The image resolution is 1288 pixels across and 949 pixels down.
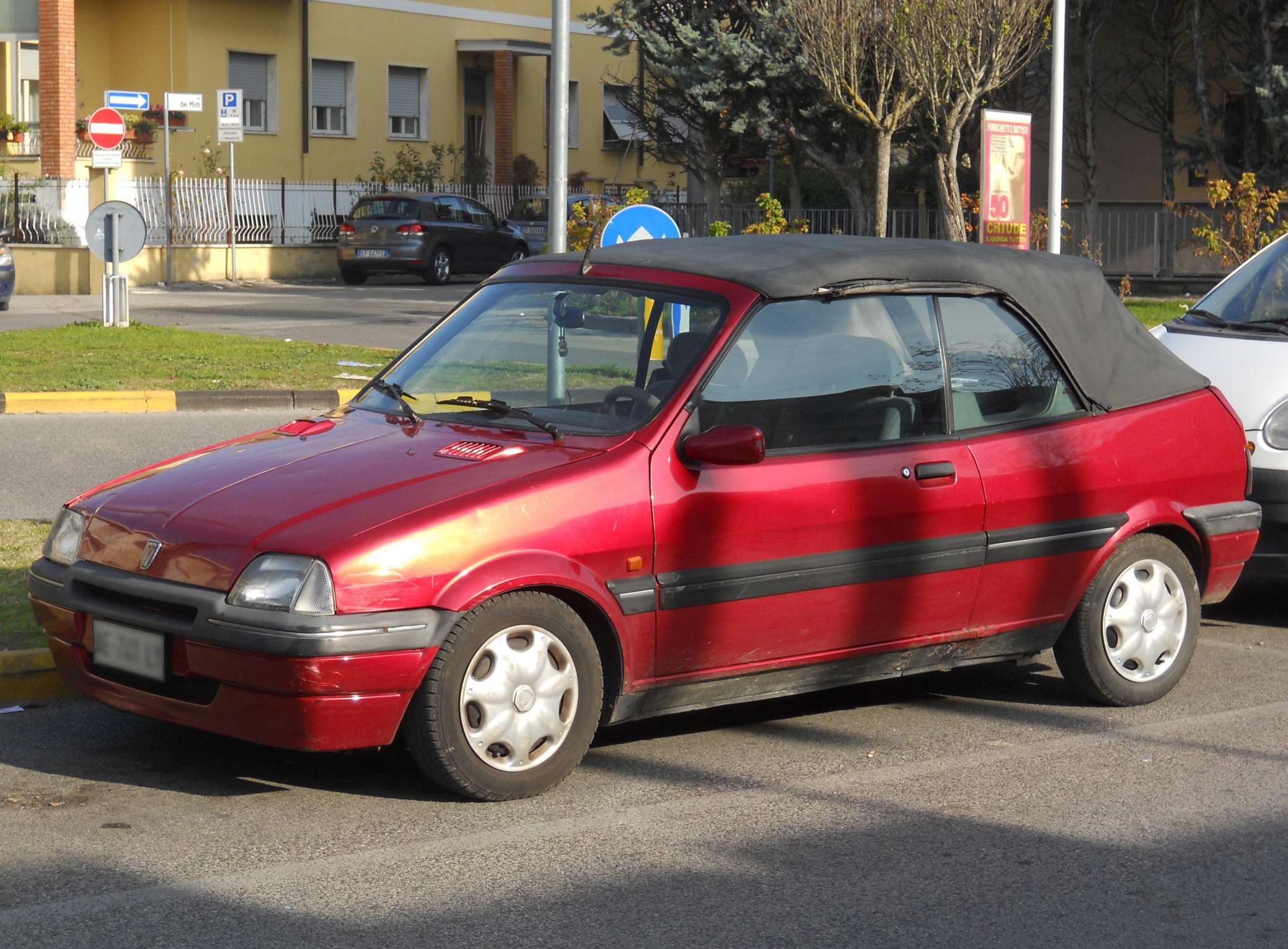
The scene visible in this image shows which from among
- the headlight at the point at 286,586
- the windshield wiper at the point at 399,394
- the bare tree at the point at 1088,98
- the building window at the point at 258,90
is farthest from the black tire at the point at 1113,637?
the building window at the point at 258,90

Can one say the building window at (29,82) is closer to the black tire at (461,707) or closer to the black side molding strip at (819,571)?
the black side molding strip at (819,571)

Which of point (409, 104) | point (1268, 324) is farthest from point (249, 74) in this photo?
point (1268, 324)

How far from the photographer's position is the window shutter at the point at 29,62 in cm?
3625

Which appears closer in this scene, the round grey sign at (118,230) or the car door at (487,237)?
the round grey sign at (118,230)

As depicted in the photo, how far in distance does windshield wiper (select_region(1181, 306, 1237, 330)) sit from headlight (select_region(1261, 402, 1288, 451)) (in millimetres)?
988

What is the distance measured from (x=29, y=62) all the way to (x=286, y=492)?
34767mm

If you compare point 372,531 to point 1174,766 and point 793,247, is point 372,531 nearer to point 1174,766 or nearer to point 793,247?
point 793,247

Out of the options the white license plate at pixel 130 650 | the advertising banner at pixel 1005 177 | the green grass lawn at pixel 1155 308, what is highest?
the advertising banner at pixel 1005 177

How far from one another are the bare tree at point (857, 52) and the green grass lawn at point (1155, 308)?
168 inches

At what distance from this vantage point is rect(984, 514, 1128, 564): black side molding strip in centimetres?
592

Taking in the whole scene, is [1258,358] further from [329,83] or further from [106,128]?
[329,83]

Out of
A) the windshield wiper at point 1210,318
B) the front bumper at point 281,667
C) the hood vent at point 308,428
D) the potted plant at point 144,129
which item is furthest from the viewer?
the potted plant at point 144,129

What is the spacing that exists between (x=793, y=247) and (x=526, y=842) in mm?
2312

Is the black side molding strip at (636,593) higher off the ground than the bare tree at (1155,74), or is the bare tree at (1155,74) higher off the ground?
the bare tree at (1155,74)
